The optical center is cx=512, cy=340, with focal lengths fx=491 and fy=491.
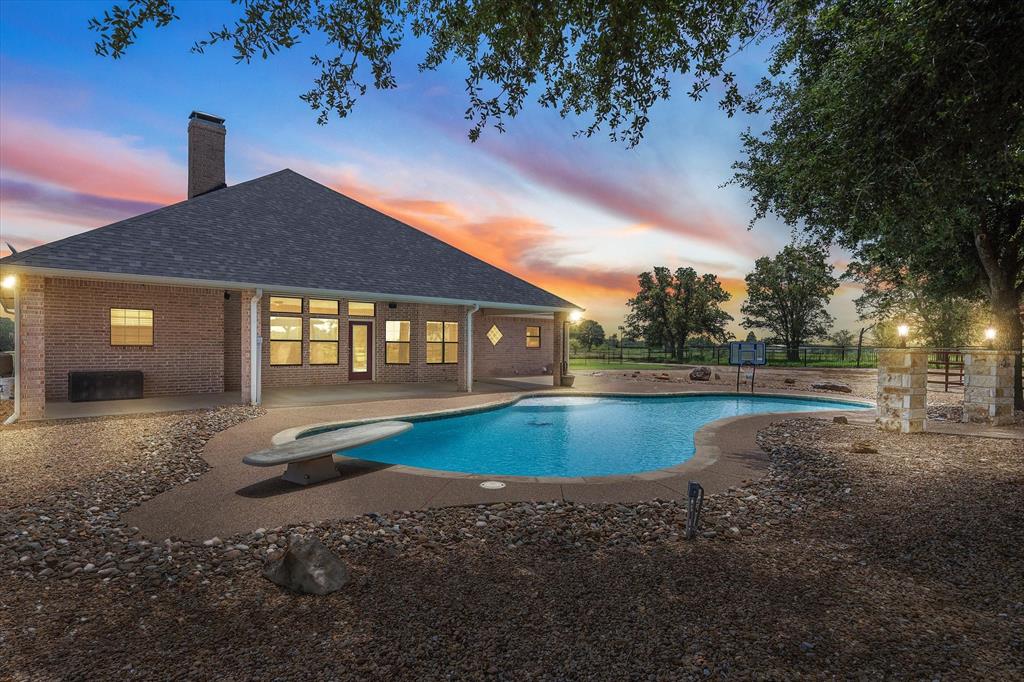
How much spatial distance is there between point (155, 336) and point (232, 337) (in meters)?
1.91

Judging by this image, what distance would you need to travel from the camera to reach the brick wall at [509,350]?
65.6 feet

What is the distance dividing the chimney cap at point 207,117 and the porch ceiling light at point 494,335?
12.4m

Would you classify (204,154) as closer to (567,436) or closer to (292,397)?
(292,397)

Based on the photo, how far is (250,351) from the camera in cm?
1197

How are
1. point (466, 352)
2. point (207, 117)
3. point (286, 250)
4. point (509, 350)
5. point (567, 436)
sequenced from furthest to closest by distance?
point (509, 350) → point (207, 117) → point (466, 352) → point (286, 250) → point (567, 436)

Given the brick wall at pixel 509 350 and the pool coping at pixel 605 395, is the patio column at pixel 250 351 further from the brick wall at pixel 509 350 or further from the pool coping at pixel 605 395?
the brick wall at pixel 509 350

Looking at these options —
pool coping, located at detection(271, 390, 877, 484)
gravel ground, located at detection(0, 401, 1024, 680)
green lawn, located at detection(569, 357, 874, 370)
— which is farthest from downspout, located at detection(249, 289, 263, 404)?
green lawn, located at detection(569, 357, 874, 370)

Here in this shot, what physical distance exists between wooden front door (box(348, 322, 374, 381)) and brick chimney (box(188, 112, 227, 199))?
23.3 ft

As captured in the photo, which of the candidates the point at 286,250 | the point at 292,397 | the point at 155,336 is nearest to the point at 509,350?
the point at 292,397

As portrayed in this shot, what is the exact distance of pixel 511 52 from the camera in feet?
18.8

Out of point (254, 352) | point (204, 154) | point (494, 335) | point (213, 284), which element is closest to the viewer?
Answer: point (213, 284)

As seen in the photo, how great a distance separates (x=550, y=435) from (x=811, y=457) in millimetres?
5090

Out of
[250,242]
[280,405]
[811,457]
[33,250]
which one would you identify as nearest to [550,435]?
[811,457]

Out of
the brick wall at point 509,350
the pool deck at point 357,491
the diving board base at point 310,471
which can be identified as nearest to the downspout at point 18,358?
the pool deck at point 357,491
